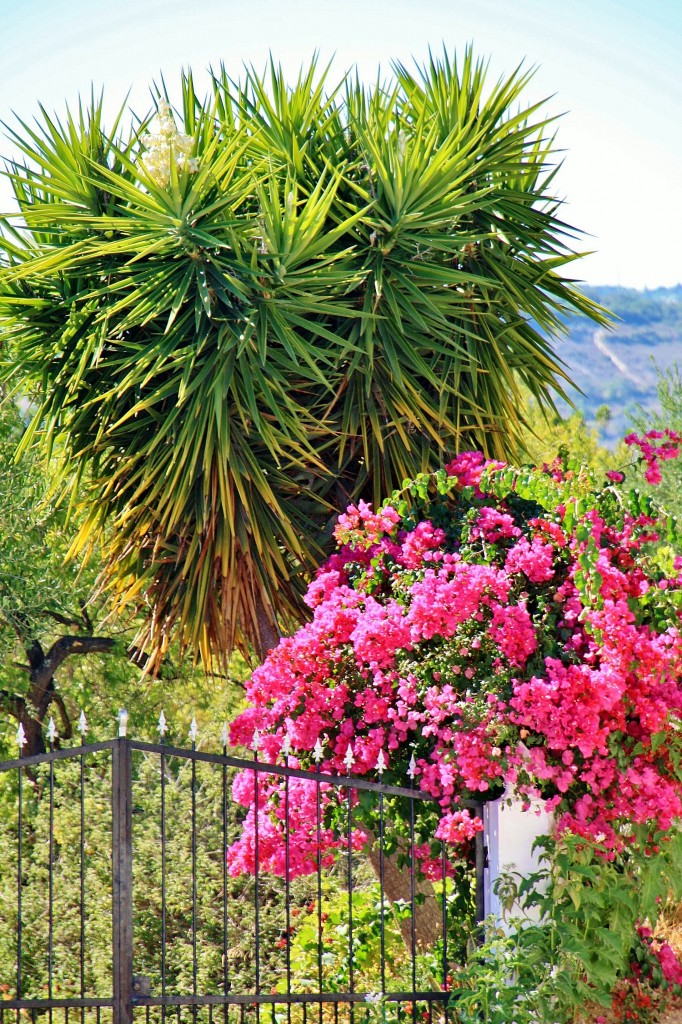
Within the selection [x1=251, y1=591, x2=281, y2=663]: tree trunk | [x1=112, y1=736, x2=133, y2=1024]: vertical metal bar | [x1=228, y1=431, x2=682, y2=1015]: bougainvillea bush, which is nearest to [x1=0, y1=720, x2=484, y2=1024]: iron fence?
[x1=112, y1=736, x2=133, y2=1024]: vertical metal bar

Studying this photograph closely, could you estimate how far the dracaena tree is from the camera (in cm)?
620

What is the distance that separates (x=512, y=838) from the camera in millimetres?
4727

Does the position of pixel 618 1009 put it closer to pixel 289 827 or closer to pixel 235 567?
pixel 289 827

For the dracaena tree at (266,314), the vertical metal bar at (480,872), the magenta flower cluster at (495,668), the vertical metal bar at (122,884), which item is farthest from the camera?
the dracaena tree at (266,314)

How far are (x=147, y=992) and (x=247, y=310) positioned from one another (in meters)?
3.45

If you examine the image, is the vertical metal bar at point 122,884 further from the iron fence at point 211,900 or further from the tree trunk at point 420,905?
the tree trunk at point 420,905

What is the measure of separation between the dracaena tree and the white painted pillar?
88.1 inches

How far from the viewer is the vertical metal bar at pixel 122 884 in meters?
4.25

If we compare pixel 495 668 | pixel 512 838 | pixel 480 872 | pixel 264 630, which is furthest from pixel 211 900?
pixel 495 668

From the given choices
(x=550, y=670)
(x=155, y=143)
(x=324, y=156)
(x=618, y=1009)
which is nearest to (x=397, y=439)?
(x=324, y=156)

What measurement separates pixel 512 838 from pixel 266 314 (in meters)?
3.03

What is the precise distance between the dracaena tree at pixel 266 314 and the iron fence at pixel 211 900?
1488 mm

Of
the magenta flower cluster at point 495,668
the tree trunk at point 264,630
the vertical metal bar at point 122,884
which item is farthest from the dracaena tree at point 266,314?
the vertical metal bar at point 122,884

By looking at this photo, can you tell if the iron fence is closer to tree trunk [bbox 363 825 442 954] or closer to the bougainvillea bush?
tree trunk [bbox 363 825 442 954]
